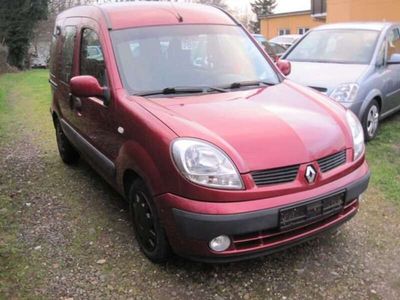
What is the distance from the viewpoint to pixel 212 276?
3336 mm

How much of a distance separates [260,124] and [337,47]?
4.65 meters

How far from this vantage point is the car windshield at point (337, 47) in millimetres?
6895

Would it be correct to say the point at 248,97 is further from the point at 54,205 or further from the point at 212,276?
the point at 54,205

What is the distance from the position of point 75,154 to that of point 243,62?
283 cm

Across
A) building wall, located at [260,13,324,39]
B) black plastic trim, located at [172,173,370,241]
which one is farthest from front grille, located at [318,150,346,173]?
building wall, located at [260,13,324,39]

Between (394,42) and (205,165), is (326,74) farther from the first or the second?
(205,165)

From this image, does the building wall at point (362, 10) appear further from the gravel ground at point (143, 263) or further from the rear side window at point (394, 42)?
the gravel ground at point (143, 263)

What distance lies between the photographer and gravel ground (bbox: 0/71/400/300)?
3.18 m

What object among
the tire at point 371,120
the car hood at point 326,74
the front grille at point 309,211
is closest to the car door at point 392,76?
the tire at point 371,120

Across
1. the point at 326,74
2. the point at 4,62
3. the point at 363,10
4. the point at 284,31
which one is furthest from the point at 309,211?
the point at 284,31

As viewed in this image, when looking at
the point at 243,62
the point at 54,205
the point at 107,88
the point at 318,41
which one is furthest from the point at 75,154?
the point at 318,41

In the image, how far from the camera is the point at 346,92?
20.1 ft

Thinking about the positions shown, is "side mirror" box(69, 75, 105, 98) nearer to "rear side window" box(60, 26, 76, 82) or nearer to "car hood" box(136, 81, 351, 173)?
"car hood" box(136, 81, 351, 173)

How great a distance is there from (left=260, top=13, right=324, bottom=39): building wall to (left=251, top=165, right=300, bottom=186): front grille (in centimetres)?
3861
